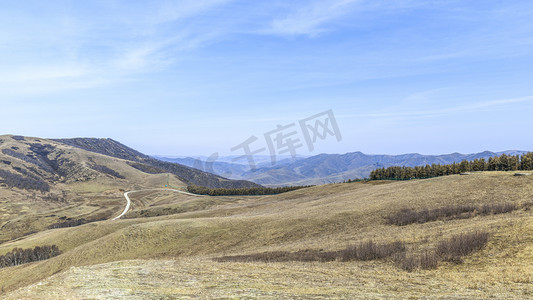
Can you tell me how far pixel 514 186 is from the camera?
3931 cm

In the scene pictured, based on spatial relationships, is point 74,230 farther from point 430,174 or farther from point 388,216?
point 430,174

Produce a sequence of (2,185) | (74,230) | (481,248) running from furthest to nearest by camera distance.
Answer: (2,185) < (74,230) < (481,248)

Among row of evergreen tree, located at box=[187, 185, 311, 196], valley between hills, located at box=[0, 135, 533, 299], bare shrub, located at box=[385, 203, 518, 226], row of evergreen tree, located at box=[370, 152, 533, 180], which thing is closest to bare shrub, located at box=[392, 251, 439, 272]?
valley between hills, located at box=[0, 135, 533, 299]

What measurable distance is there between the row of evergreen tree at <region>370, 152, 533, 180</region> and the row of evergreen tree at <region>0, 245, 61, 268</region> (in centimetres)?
8057

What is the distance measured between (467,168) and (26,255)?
93851 millimetres

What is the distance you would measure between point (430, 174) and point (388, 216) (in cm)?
5058

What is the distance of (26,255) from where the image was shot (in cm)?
6112

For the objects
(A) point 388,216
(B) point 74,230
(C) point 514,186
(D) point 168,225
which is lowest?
(B) point 74,230

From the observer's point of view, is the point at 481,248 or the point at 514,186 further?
the point at 514,186

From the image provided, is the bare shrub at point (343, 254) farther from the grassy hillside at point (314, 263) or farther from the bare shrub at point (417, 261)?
the bare shrub at point (417, 261)

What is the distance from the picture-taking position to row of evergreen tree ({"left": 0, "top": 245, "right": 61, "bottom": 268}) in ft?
190

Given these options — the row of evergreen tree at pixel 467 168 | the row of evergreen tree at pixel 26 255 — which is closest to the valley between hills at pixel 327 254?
the row of evergreen tree at pixel 26 255

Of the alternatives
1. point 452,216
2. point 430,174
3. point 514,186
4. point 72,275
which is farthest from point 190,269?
point 430,174

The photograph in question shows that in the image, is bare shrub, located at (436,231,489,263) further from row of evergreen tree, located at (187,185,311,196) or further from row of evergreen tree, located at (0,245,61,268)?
row of evergreen tree, located at (187,185,311,196)
